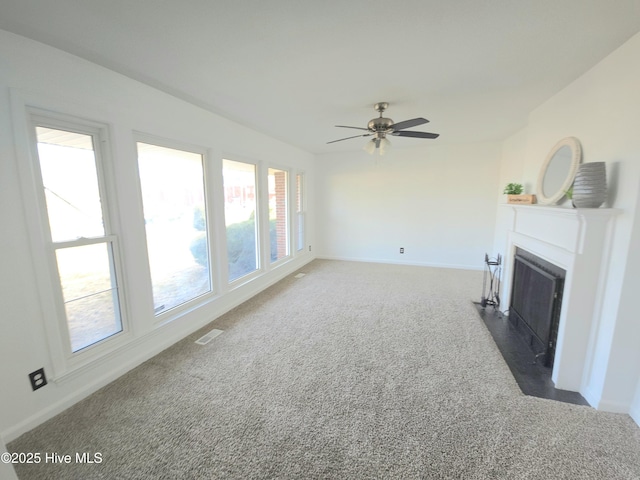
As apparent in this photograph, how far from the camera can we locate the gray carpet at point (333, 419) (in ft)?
4.66

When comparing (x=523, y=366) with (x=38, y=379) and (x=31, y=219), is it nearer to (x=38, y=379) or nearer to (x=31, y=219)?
(x=38, y=379)

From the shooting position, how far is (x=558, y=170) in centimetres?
240

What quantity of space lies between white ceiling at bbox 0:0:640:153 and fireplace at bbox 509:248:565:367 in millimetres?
1644

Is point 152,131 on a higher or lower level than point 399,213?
higher

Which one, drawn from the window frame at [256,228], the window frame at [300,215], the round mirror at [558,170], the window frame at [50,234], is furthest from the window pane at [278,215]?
the round mirror at [558,170]

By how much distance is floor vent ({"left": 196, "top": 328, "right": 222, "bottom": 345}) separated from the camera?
2.66 metres

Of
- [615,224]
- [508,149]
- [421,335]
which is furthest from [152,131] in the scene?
[508,149]

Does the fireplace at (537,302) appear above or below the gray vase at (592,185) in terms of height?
below

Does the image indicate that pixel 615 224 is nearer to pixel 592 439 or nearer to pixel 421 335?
pixel 592 439

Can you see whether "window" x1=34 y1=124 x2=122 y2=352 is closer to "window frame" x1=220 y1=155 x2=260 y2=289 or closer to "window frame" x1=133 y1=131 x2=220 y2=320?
"window frame" x1=133 y1=131 x2=220 y2=320

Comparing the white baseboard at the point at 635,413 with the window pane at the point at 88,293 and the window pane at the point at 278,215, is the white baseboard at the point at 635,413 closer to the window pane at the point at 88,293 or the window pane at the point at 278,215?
the window pane at the point at 88,293

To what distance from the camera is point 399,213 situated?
552cm

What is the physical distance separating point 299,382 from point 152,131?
8.31 ft

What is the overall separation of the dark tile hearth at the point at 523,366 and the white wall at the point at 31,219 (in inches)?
125
